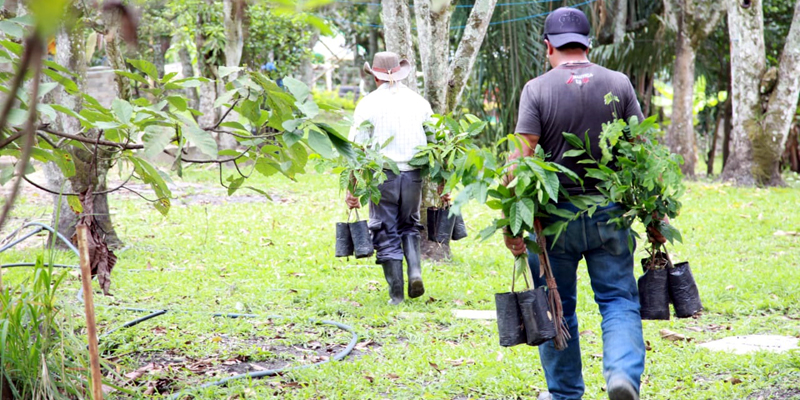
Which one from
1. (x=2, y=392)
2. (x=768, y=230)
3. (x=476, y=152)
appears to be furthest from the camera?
(x=768, y=230)

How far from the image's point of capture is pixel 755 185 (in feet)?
38.9

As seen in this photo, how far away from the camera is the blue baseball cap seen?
3.33 metres

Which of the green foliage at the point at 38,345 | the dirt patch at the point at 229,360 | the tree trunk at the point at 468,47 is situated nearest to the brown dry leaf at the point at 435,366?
Answer: the dirt patch at the point at 229,360

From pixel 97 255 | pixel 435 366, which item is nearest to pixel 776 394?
pixel 435 366

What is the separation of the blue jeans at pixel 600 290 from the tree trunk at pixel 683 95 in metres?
10.5

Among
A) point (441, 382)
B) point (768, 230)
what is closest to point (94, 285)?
point (441, 382)

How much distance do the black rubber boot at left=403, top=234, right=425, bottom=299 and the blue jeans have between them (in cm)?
238

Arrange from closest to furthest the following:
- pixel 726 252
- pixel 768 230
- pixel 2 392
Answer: pixel 2 392, pixel 726 252, pixel 768 230

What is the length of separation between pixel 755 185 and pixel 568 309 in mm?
9728

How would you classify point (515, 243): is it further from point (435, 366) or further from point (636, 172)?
point (435, 366)

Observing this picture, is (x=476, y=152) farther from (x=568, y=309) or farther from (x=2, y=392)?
(x=2, y=392)

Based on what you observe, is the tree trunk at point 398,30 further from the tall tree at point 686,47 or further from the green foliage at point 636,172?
the tall tree at point 686,47

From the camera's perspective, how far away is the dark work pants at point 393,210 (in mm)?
5688

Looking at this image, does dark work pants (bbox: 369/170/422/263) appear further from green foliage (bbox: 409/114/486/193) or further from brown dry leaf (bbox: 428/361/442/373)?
brown dry leaf (bbox: 428/361/442/373)
